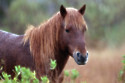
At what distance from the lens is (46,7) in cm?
3281

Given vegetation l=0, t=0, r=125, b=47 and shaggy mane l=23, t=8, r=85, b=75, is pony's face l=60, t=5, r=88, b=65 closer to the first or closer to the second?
shaggy mane l=23, t=8, r=85, b=75

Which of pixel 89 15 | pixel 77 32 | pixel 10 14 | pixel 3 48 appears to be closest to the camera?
pixel 77 32

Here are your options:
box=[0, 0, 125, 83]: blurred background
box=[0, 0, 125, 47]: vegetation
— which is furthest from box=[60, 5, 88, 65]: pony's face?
box=[0, 0, 125, 47]: vegetation

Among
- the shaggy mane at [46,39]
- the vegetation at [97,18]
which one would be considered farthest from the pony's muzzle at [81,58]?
the vegetation at [97,18]

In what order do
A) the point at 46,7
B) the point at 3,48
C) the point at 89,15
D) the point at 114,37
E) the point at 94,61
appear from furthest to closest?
the point at 46,7 < the point at 114,37 < the point at 89,15 < the point at 94,61 < the point at 3,48

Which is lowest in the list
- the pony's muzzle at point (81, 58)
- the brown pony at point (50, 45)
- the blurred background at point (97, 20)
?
the pony's muzzle at point (81, 58)

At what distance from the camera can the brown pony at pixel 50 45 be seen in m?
5.57

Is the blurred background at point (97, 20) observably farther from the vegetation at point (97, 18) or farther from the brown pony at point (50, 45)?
the brown pony at point (50, 45)

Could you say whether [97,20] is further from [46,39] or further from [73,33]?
[73,33]

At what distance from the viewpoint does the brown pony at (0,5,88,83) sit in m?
5.57

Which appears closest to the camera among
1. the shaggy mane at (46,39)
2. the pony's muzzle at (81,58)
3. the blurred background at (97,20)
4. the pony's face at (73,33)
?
the pony's muzzle at (81,58)

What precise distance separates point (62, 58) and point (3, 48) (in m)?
1.05

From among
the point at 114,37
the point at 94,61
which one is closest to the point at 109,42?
the point at 114,37

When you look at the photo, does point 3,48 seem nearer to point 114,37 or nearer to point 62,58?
point 62,58
